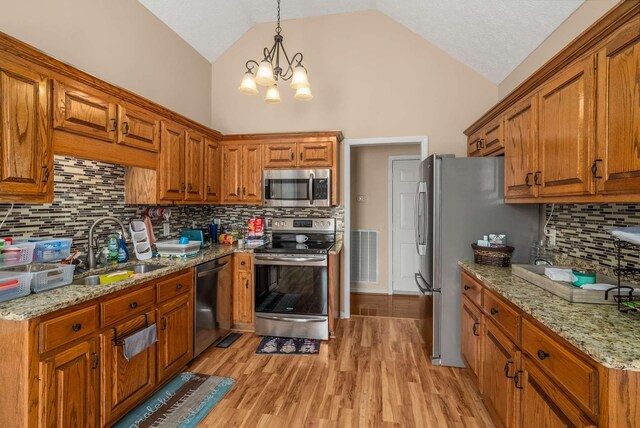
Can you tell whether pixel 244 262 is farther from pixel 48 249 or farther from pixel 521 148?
pixel 521 148

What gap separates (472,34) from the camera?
9.96 ft

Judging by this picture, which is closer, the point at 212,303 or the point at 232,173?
the point at 212,303

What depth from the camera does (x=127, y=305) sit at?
194 centimetres

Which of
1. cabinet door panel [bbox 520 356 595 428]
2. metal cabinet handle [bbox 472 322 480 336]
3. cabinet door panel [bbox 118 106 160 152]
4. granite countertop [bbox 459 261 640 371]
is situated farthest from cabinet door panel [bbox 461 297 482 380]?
cabinet door panel [bbox 118 106 160 152]

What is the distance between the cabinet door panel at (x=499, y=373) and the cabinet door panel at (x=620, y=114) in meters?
0.93

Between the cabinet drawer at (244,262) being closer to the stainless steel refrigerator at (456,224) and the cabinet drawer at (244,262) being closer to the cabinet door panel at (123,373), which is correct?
the cabinet door panel at (123,373)

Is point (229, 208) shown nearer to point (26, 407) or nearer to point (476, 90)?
point (26, 407)

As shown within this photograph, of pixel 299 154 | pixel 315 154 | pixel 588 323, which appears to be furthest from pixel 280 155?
pixel 588 323

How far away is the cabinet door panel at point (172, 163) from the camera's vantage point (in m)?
2.75

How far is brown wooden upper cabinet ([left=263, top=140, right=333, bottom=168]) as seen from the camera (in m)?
3.55

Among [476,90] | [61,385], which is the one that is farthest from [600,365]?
[476,90]

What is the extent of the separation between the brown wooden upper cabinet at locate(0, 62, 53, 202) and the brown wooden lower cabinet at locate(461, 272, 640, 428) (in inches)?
103

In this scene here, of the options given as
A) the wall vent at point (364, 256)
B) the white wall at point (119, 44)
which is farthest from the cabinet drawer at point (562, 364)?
the wall vent at point (364, 256)

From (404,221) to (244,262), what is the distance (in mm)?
2678
